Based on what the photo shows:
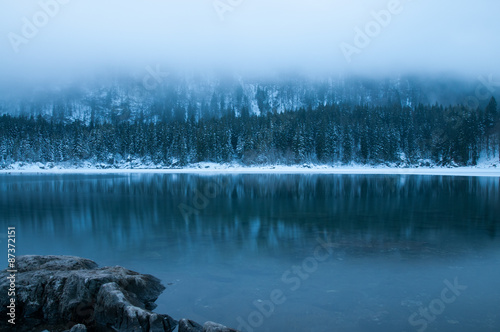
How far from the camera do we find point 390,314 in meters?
7.95

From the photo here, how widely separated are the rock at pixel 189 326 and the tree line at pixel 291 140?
8735 centimetres

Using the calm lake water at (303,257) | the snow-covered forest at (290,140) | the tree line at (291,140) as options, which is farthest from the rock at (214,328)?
the snow-covered forest at (290,140)

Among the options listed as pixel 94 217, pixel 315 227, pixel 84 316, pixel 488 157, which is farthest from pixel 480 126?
pixel 84 316

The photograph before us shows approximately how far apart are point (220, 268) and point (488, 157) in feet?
318

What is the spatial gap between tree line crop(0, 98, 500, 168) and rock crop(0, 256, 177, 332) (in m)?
85.9

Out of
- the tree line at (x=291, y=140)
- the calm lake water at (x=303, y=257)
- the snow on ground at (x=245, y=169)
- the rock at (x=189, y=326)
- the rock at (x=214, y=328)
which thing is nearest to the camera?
the rock at (x=214, y=328)

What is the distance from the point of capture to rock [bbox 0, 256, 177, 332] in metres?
7.54

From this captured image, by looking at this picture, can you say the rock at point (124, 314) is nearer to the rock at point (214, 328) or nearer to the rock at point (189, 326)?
the rock at point (189, 326)

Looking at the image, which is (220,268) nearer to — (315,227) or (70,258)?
(70,258)

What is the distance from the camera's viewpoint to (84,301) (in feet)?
27.5

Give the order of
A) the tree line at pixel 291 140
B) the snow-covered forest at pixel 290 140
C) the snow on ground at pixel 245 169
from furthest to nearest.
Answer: the snow-covered forest at pixel 290 140 < the tree line at pixel 291 140 < the snow on ground at pixel 245 169

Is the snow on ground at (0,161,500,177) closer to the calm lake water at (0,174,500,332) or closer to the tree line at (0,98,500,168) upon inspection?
the tree line at (0,98,500,168)

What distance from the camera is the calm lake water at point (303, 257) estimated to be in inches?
318

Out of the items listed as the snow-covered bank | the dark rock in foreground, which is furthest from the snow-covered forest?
the dark rock in foreground
